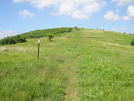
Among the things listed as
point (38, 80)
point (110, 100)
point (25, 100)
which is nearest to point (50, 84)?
point (38, 80)

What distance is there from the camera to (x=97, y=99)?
553 cm

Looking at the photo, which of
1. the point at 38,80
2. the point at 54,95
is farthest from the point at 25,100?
the point at 38,80

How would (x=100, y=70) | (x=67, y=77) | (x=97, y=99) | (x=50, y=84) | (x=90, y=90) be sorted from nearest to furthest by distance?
(x=97, y=99) → (x=90, y=90) → (x=50, y=84) → (x=67, y=77) → (x=100, y=70)

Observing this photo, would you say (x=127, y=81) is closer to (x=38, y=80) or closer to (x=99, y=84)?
(x=99, y=84)

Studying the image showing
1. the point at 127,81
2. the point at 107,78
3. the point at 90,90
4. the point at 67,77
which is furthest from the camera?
the point at 67,77

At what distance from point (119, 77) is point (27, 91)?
18.1 feet

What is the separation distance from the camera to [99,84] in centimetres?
704

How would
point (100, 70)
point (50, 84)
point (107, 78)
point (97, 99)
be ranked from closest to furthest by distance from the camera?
point (97, 99), point (50, 84), point (107, 78), point (100, 70)

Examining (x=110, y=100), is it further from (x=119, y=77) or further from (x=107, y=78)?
(x=119, y=77)

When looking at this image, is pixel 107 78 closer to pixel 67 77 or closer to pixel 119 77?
pixel 119 77

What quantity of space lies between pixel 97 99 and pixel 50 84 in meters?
2.55

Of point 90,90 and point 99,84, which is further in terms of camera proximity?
point 99,84

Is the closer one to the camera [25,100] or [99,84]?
[25,100]

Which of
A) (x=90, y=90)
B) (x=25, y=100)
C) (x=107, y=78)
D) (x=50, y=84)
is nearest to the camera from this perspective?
(x=25, y=100)
